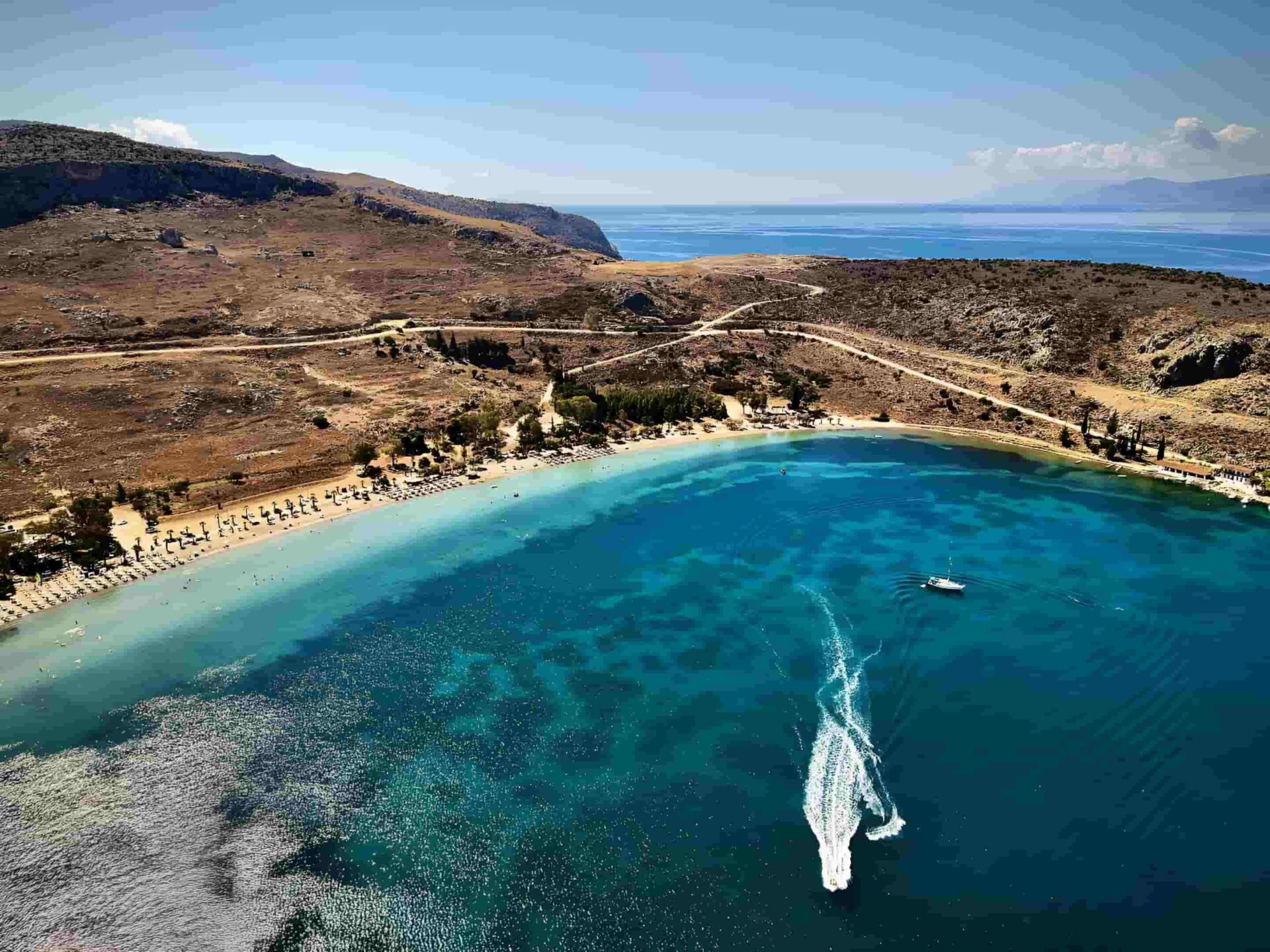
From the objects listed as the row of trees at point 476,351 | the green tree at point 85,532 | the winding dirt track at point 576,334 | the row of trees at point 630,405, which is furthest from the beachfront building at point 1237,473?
→ the green tree at point 85,532

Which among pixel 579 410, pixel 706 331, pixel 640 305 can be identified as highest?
pixel 640 305

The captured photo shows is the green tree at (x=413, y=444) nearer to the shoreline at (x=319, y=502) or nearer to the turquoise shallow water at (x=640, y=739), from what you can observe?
the shoreline at (x=319, y=502)

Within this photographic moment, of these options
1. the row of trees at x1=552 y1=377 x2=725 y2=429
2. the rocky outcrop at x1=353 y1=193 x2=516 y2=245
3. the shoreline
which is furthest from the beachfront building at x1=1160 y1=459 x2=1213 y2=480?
the rocky outcrop at x1=353 y1=193 x2=516 y2=245

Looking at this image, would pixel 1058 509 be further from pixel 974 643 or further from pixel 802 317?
pixel 802 317

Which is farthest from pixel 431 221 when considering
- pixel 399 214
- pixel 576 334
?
pixel 576 334

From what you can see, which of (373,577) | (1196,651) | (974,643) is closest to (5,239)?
(373,577)

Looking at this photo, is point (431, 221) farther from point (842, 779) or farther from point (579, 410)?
point (842, 779)
